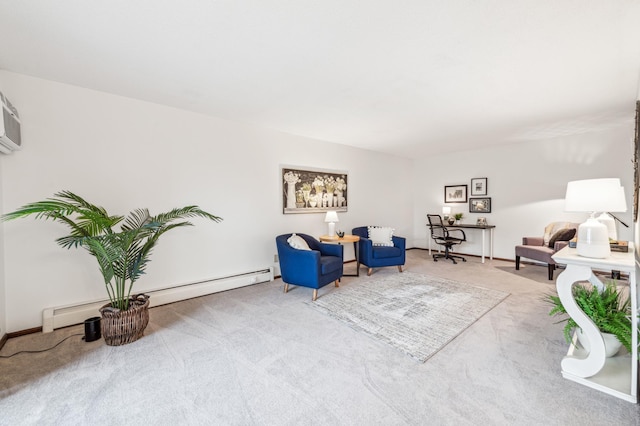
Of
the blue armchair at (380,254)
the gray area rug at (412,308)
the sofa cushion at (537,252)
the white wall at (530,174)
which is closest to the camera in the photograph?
the gray area rug at (412,308)

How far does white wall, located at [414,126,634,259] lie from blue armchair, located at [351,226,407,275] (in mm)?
2499

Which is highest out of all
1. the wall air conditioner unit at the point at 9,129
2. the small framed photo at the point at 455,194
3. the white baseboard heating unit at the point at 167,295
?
the wall air conditioner unit at the point at 9,129

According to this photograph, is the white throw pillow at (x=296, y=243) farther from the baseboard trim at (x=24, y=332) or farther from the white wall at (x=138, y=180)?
the baseboard trim at (x=24, y=332)

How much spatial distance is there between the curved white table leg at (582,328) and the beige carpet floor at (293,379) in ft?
0.36

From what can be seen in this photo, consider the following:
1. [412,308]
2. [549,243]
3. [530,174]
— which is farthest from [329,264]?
[530,174]

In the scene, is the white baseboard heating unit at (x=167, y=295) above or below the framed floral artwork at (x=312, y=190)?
below

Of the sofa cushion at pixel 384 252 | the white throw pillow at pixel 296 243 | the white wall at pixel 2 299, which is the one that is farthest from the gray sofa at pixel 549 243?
the white wall at pixel 2 299

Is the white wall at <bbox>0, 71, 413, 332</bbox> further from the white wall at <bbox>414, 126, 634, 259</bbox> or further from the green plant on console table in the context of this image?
the white wall at <bbox>414, 126, 634, 259</bbox>

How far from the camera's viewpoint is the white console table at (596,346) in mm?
1674

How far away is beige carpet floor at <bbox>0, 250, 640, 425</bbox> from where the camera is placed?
156 cm

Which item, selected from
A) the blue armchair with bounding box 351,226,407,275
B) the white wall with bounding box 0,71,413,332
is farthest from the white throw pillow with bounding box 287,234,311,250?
the blue armchair with bounding box 351,226,407,275

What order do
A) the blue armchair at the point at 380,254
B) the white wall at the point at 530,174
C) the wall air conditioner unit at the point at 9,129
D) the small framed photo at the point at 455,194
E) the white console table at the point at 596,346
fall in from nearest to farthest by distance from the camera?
the white console table at the point at 596,346
the wall air conditioner unit at the point at 9,129
the white wall at the point at 530,174
the blue armchair at the point at 380,254
the small framed photo at the point at 455,194

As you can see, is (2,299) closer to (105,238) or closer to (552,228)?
(105,238)

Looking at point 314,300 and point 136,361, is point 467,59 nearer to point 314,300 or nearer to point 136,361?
point 314,300
